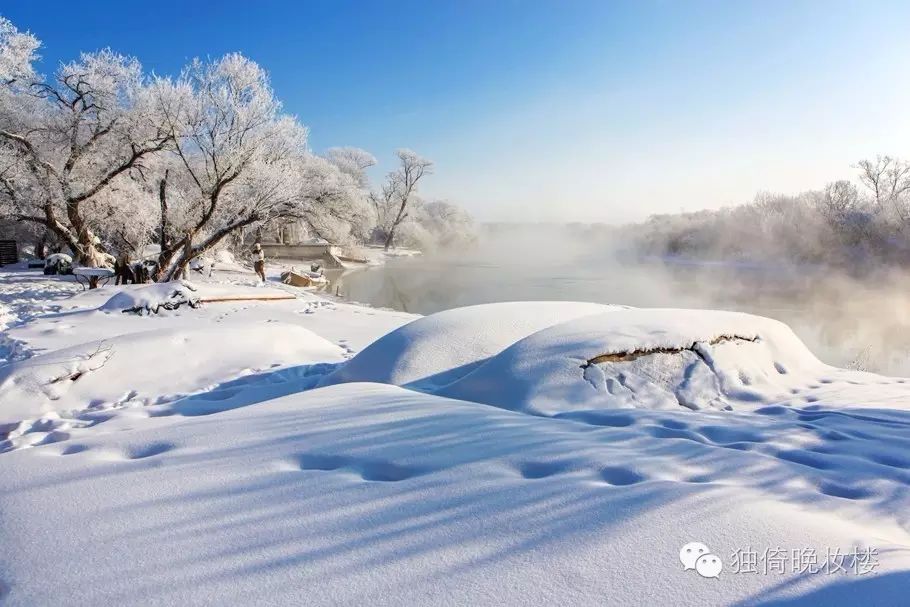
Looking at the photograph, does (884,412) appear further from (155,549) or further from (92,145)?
(92,145)

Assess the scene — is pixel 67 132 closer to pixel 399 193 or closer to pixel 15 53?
pixel 15 53

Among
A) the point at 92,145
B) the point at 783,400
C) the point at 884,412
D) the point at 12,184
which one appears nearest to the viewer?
the point at 884,412

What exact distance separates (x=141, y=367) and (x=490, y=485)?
4725mm

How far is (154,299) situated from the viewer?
9.39 meters

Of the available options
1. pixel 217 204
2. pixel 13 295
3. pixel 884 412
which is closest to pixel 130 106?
pixel 217 204

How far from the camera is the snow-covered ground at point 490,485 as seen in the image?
4.66ft

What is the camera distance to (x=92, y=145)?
14812 mm

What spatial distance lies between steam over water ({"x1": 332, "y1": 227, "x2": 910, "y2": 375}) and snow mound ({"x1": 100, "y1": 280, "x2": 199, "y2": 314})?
24.5 ft

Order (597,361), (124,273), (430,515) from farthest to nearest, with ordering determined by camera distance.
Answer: (124,273)
(597,361)
(430,515)

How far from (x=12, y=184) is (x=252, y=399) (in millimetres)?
14985

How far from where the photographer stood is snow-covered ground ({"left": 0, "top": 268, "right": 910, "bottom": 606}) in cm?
142

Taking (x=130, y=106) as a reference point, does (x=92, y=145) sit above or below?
below

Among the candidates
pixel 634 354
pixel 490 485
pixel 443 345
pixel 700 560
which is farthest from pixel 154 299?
pixel 700 560

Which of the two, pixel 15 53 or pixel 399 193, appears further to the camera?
pixel 399 193
